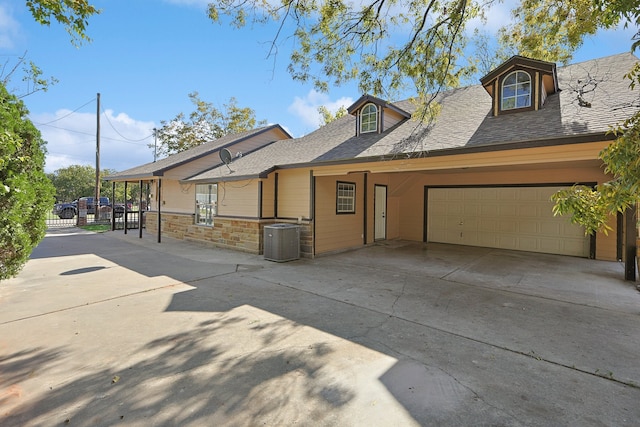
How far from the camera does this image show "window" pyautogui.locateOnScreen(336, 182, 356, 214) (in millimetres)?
10211

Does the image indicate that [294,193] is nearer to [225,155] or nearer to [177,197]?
[225,155]

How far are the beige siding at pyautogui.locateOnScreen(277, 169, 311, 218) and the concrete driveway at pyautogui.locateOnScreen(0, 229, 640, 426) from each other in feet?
9.70

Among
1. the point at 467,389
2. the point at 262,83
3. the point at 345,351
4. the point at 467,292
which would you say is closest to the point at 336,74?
the point at 262,83

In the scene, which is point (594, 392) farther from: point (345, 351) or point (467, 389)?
point (345, 351)

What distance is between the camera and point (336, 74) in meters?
6.97

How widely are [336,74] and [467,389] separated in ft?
21.0

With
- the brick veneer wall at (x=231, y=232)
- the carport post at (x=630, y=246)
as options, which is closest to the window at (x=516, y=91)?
the carport post at (x=630, y=246)

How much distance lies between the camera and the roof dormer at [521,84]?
740 centimetres

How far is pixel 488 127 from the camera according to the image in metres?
7.06

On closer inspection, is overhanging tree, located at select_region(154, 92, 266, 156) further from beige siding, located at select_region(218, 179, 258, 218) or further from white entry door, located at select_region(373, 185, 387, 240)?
white entry door, located at select_region(373, 185, 387, 240)

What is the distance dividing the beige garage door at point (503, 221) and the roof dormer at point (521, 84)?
12.3 feet

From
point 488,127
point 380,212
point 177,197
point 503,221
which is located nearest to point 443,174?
point 503,221

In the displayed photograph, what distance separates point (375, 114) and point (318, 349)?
804cm

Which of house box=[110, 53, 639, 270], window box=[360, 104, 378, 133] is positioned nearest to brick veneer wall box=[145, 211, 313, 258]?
house box=[110, 53, 639, 270]
